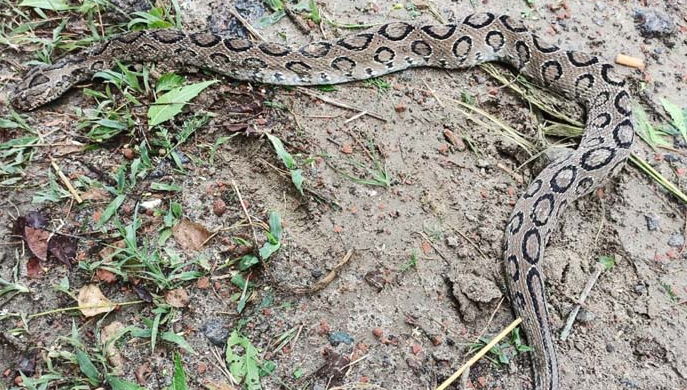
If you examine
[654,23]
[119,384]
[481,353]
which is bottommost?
[119,384]

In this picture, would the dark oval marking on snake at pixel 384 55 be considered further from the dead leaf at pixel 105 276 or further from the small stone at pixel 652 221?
the dead leaf at pixel 105 276

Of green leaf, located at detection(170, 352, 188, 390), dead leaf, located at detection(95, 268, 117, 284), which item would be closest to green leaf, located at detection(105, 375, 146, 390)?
green leaf, located at detection(170, 352, 188, 390)

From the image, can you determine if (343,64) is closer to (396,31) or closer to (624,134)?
(396,31)

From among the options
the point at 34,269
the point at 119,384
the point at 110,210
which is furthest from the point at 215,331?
the point at 34,269

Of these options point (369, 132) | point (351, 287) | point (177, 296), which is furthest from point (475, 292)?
point (177, 296)

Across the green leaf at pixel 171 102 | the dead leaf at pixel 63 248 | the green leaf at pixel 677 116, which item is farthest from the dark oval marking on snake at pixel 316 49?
the green leaf at pixel 677 116

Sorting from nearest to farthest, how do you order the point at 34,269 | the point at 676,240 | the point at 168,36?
the point at 34,269 → the point at 676,240 → the point at 168,36
